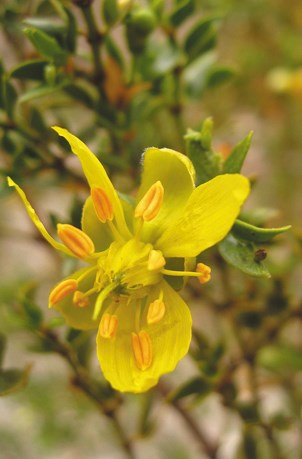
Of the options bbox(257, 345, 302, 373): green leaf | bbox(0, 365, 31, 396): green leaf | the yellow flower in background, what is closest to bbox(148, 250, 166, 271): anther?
the yellow flower in background

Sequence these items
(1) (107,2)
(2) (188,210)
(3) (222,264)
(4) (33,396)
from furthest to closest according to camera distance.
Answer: (4) (33,396) < (3) (222,264) < (1) (107,2) < (2) (188,210)

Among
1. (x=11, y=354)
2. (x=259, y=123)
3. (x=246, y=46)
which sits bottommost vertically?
(x=11, y=354)

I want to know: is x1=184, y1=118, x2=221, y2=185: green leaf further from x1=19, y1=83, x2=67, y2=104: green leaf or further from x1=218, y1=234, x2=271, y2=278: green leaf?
x1=19, y1=83, x2=67, y2=104: green leaf

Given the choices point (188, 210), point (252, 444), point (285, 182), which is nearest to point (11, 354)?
point (285, 182)

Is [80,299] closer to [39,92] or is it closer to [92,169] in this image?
[92,169]

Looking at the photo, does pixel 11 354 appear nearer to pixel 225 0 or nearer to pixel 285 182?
pixel 285 182

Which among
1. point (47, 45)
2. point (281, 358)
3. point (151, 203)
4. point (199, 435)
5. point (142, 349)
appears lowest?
point (199, 435)

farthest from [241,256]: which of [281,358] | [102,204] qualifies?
[281,358]
